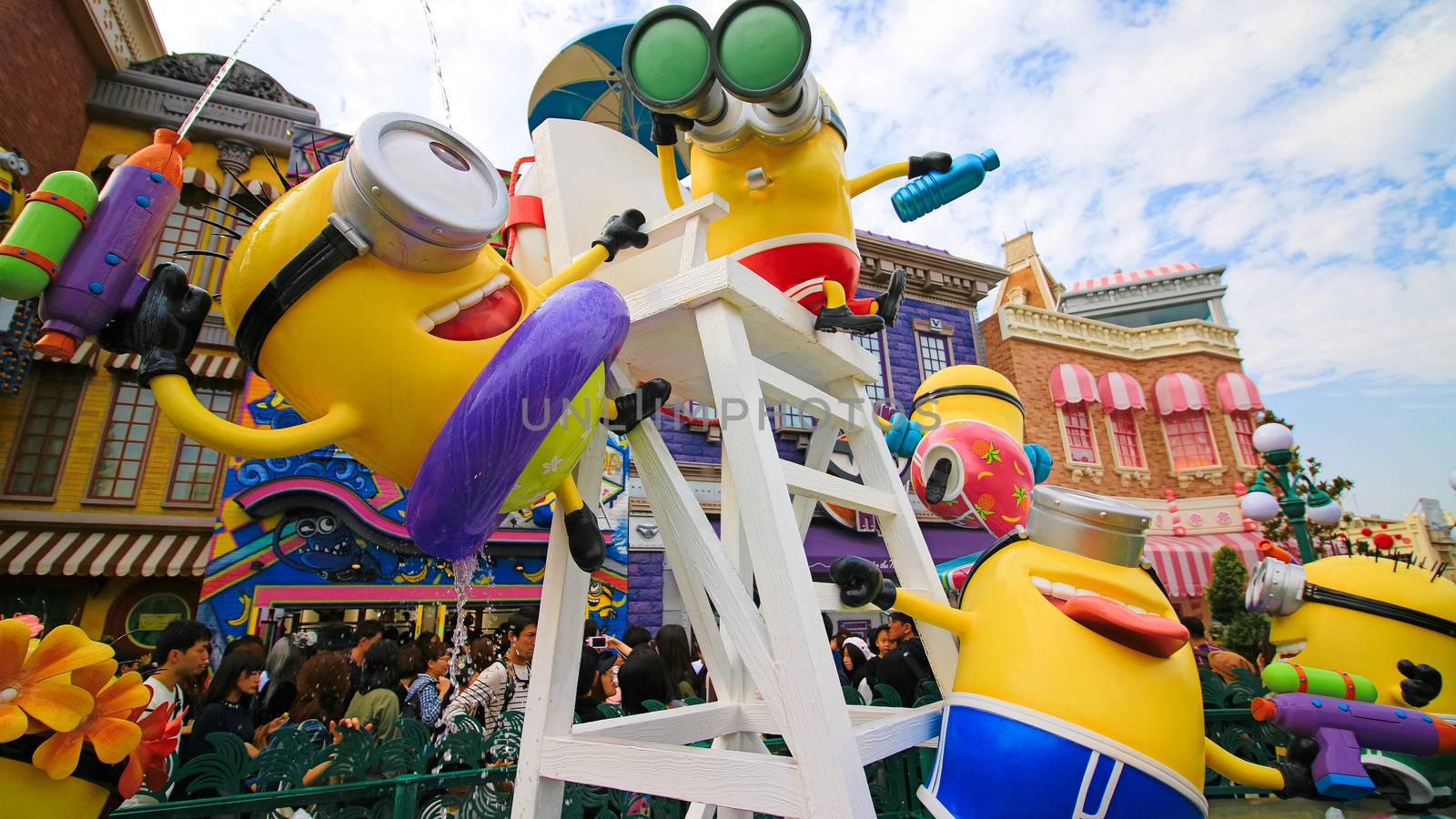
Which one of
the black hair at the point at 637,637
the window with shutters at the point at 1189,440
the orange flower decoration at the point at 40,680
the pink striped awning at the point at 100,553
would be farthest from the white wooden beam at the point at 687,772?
the window with shutters at the point at 1189,440

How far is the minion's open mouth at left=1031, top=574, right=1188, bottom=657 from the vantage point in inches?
57.0

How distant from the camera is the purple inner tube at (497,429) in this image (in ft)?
4.02

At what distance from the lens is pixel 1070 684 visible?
4.72 feet

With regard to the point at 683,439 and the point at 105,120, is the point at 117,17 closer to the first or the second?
the point at 105,120

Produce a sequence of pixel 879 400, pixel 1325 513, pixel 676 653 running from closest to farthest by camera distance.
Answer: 1. pixel 676 653
2. pixel 1325 513
3. pixel 879 400

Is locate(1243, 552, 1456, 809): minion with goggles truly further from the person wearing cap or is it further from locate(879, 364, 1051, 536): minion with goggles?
the person wearing cap

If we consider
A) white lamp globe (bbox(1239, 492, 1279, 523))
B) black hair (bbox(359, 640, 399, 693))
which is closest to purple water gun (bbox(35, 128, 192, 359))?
black hair (bbox(359, 640, 399, 693))

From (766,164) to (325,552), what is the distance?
7.67 meters

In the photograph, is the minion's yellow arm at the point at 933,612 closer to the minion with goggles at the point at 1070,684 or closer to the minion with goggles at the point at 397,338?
the minion with goggles at the point at 1070,684

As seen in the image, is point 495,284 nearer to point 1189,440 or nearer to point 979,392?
point 979,392

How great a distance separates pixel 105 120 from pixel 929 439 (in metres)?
11.5

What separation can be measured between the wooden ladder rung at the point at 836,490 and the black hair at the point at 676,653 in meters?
2.77

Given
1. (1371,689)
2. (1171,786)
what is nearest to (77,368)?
(1171,786)

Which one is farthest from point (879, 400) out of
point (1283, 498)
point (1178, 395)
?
point (1178, 395)
